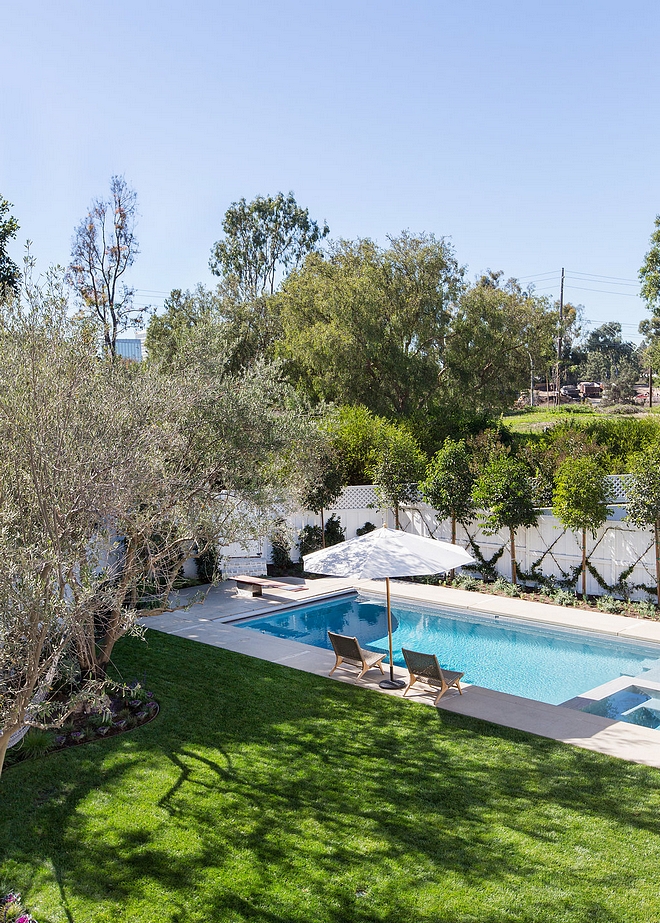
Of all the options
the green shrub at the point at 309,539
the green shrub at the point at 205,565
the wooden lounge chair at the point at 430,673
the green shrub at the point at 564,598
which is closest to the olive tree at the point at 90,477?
the wooden lounge chair at the point at 430,673

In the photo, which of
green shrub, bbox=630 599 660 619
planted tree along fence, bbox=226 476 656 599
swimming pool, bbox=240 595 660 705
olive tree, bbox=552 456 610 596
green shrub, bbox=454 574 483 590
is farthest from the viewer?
green shrub, bbox=454 574 483 590

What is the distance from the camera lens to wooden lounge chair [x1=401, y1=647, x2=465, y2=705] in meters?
10.0

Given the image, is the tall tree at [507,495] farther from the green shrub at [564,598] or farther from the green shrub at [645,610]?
the green shrub at [645,610]

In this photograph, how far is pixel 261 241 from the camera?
50031mm

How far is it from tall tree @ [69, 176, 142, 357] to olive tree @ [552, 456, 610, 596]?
24248 millimetres

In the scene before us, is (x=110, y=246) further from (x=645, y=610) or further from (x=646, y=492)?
(x=645, y=610)

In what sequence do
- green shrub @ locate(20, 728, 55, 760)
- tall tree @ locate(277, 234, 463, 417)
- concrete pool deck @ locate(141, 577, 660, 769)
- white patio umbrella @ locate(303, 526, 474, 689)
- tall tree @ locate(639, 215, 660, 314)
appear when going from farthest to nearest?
tall tree @ locate(639, 215, 660, 314)
tall tree @ locate(277, 234, 463, 417)
white patio umbrella @ locate(303, 526, 474, 689)
concrete pool deck @ locate(141, 577, 660, 769)
green shrub @ locate(20, 728, 55, 760)

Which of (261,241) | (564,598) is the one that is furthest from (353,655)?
(261,241)

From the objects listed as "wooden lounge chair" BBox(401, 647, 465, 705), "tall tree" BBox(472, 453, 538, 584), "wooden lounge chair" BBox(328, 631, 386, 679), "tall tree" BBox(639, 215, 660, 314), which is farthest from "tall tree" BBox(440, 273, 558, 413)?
"wooden lounge chair" BBox(401, 647, 465, 705)

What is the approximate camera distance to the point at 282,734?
887cm

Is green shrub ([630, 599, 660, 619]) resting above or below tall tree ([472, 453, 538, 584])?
below

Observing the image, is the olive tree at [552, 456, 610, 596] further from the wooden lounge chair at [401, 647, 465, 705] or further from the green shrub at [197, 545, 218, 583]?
the green shrub at [197, 545, 218, 583]

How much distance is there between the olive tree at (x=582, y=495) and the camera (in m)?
14.9

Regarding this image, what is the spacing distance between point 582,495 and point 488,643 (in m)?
3.66
